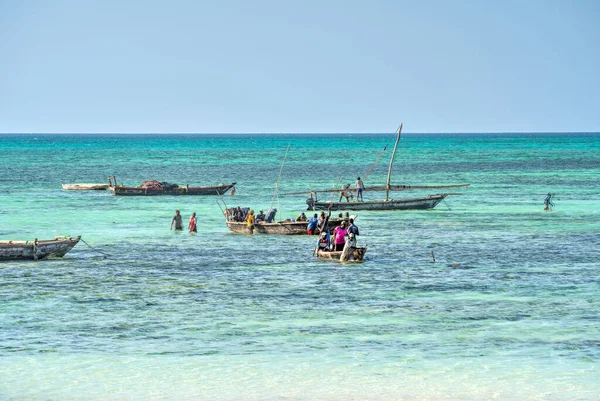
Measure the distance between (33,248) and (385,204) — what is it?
24553 mm

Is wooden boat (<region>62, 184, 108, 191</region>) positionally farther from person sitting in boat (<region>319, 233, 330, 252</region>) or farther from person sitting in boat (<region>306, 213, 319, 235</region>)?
person sitting in boat (<region>319, 233, 330, 252</region>)

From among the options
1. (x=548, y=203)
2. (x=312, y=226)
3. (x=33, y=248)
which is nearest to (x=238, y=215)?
(x=312, y=226)

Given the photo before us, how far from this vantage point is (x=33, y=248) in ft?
108

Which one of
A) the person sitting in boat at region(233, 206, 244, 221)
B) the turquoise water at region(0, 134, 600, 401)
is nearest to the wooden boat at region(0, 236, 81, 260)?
the turquoise water at region(0, 134, 600, 401)

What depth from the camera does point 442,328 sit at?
23125 millimetres

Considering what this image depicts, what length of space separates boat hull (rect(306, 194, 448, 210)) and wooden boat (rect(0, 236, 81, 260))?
65.8 ft

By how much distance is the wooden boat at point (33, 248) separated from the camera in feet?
107

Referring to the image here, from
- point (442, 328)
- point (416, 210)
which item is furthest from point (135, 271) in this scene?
point (416, 210)

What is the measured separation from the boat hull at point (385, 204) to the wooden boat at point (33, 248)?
20067mm

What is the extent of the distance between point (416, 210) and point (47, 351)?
114ft

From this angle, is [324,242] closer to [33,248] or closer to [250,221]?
[250,221]

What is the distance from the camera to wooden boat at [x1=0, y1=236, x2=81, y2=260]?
32719 millimetres

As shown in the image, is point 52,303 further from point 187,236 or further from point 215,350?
point 187,236

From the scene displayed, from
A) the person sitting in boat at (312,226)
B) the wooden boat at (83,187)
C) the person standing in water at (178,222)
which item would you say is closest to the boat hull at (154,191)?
the wooden boat at (83,187)
